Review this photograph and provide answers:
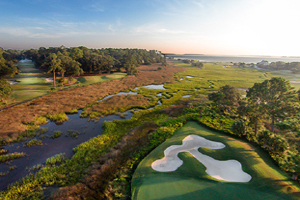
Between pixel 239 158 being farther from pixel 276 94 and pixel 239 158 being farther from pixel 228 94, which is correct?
pixel 228 94

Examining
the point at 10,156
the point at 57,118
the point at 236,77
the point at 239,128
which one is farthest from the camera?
the point at 236,77

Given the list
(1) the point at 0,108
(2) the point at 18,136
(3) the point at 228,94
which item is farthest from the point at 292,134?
(1) the point at 0,108

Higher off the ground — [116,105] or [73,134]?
[116,105]

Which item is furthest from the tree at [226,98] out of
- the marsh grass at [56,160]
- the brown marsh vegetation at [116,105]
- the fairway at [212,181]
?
the marsh grass at [56,160]

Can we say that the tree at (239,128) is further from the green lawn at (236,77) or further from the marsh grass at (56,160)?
the green lawn at (236,77)

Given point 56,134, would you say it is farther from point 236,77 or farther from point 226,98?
point 236,77

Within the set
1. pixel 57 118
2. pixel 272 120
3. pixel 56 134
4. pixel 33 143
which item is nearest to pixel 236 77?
pixel 272 120
